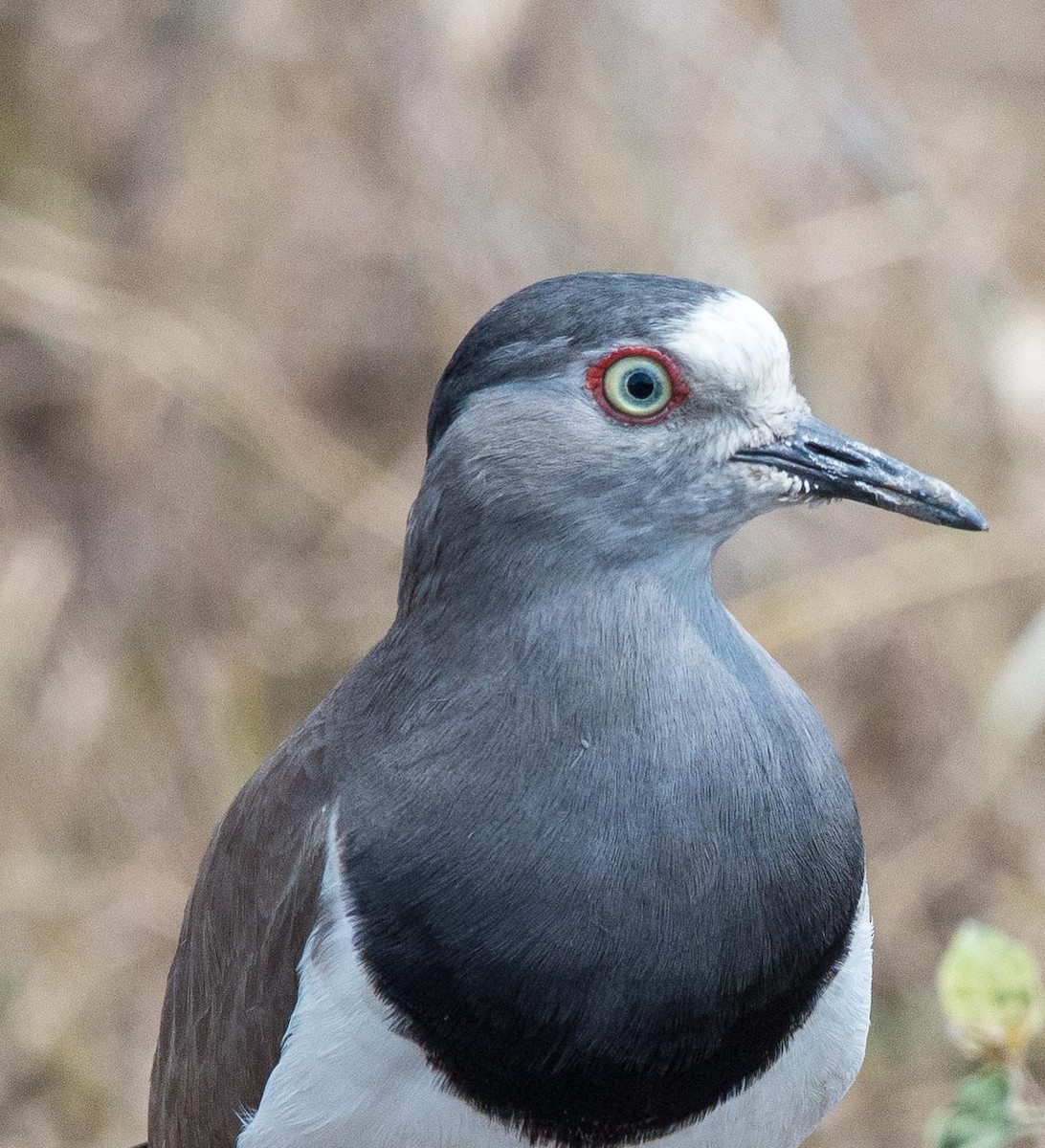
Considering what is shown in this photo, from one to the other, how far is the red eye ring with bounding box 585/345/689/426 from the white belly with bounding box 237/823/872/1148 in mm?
694

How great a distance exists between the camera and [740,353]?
2.46 m

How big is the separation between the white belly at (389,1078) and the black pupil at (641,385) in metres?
0.73

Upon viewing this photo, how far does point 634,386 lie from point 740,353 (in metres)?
0.14

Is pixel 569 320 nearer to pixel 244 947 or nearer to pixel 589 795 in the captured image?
pixel 589 795

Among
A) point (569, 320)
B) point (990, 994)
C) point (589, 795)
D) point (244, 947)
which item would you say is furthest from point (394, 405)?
point (990, 994)

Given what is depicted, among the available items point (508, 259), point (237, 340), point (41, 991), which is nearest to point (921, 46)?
point (508, 259)

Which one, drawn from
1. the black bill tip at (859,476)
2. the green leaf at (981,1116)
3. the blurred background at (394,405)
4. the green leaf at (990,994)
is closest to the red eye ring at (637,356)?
the black bill tip at (859,476)

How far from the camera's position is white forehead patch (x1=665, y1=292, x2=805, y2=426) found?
8.02ft

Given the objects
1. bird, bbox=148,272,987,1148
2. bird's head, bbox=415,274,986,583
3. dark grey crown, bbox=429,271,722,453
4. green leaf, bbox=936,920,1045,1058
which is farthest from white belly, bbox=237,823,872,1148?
dark grey crown, bbox=429,271,722,453

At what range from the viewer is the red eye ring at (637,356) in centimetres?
245

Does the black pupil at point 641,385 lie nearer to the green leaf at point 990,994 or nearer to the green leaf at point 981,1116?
the green leaf at point 990,994

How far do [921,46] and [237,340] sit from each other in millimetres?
2821

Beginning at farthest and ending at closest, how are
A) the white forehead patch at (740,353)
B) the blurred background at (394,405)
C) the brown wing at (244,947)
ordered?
the blurred background at (394,405)
the brown wing at (244,947)
the white forehead patch at (740,353)

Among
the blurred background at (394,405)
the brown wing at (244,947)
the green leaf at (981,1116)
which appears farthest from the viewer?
the blurred background at (394,405)
